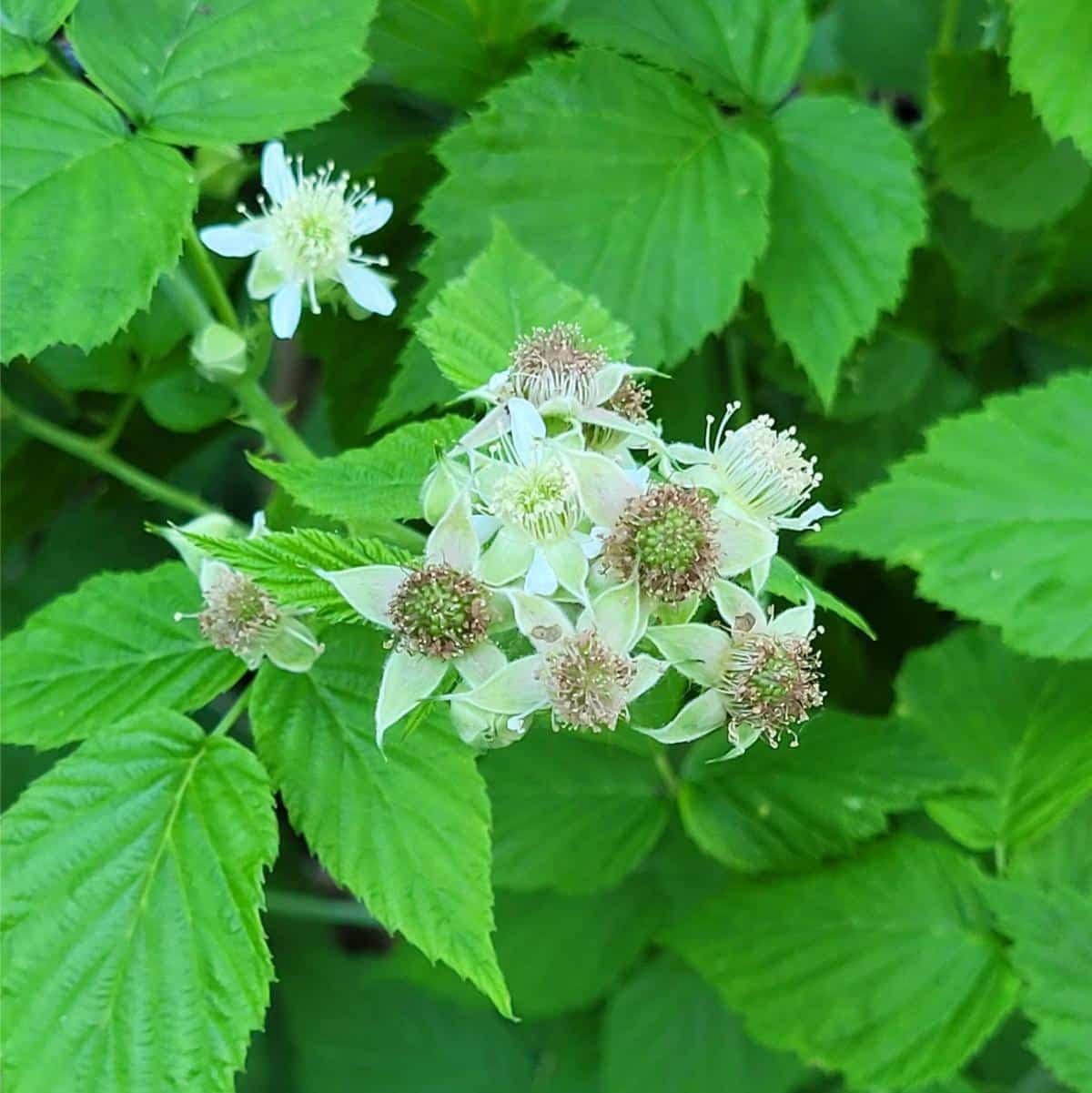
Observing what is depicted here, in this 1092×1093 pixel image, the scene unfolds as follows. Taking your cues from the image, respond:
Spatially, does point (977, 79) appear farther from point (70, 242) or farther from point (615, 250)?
point (70, 242)

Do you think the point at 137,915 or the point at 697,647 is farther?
the point at 137,915

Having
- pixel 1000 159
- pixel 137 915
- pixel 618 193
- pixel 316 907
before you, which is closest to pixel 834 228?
pixel 618 193

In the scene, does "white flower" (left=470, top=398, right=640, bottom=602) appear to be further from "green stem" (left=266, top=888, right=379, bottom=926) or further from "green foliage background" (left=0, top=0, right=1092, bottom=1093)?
"green stem" (left=266, top=888, right=379, bottom=926)

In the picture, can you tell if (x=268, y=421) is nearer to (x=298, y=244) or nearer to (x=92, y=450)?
(x=298, y=244)

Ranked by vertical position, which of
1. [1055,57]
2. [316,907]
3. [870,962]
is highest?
[1055,57]

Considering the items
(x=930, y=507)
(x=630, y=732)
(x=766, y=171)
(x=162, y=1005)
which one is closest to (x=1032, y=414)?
(x=930, y=507)

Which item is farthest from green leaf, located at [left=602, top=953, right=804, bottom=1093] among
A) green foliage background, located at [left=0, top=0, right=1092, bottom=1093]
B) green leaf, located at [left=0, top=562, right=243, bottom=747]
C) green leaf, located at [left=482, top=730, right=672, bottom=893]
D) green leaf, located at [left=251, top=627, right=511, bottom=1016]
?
green leaf, located at [left=0, top=562, right=243, bottom=747]
